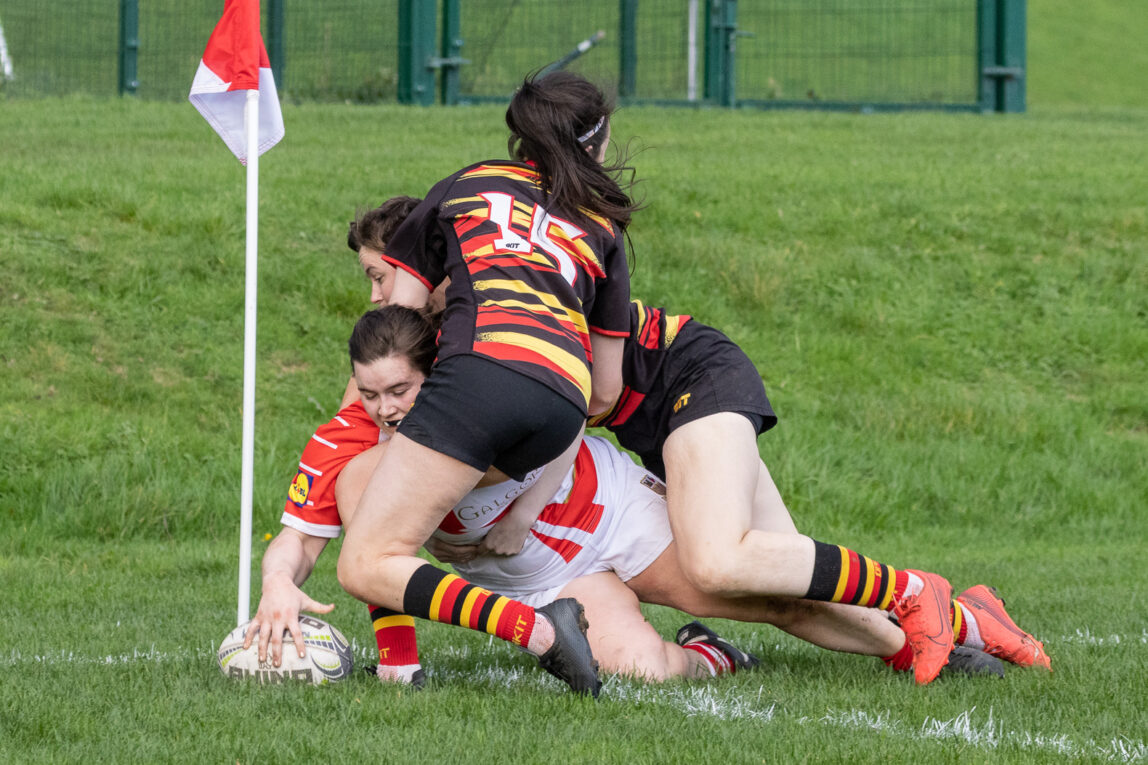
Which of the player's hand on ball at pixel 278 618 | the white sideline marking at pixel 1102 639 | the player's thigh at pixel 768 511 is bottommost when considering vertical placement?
the white sideline marking at pixel 1102 639

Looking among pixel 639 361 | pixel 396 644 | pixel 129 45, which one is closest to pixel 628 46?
pixel 129 45

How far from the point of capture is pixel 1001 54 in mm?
17562

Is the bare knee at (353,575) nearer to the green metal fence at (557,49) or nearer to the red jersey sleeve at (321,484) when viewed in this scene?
the red jersey sleeve at (321,484)

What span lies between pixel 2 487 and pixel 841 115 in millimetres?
12357

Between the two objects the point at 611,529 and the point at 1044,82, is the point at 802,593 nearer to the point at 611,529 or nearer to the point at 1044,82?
the point at 611,529

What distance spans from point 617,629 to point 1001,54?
1509 centimetres

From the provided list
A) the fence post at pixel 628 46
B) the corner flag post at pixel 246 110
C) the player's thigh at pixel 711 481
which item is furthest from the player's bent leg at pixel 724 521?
the fence post at pixel 628 46

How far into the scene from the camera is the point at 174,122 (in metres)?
13.8

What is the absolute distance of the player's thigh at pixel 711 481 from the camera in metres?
4.07

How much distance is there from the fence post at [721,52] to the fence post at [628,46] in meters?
1.35

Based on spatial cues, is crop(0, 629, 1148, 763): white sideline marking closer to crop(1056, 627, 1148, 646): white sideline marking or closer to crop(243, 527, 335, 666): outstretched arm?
crop(243, 527, 335, 666): outstretched arm

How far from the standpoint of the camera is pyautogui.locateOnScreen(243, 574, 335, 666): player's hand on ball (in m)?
3.87

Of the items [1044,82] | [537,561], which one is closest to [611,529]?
[537,561]

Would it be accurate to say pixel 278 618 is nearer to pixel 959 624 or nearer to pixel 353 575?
pixel 353 575
